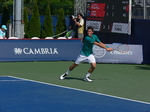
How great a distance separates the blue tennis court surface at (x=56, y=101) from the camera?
40.7 ft

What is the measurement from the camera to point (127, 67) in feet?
74.6

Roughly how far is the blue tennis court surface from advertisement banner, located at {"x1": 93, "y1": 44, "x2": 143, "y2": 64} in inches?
320

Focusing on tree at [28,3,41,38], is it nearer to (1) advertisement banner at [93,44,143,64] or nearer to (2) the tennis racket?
(1) advertisement banner at [93,44,143,64]

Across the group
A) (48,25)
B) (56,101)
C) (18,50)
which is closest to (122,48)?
(18,50)

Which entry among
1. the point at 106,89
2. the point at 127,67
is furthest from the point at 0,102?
the point at 127,67

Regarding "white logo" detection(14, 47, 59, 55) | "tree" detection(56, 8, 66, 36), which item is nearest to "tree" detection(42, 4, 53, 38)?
"tree" detection(56, 8, 66, 36)

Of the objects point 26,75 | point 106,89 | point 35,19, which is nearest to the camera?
point 106,89

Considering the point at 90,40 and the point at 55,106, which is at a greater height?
the point at 90,40

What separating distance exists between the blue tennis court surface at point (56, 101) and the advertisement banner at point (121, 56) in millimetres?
8134

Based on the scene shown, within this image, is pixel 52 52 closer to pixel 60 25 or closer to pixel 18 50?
pixel 18 50

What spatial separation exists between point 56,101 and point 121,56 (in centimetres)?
1095

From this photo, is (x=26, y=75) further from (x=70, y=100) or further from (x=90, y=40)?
(x=70, y=100)

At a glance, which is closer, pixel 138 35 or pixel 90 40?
pixel 90 40

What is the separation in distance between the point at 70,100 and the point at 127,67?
946 centimetres
